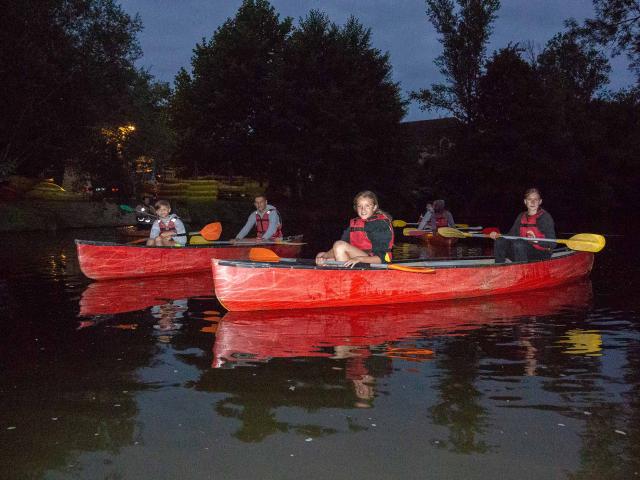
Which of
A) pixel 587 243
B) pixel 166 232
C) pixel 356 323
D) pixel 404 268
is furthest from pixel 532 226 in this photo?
pixel 166 232

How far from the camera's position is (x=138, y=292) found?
32.7 ft

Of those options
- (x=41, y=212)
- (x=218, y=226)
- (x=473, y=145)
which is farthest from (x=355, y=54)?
(x=218, y=226)

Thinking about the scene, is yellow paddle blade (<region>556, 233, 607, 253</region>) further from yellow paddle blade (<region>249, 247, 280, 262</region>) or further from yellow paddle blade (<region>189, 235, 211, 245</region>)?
yellow paddle blade (<region>189, 235, 211, 245</region>)

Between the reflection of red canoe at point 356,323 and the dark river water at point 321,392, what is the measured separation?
0.03 m

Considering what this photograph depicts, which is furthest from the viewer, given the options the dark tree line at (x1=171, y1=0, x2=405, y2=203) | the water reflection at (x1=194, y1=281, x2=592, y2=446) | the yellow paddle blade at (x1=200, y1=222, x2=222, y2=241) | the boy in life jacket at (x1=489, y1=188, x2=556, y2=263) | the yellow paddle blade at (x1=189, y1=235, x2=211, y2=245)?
the dark tree line at (x1=171, y1=0, x2=405, y2=203)

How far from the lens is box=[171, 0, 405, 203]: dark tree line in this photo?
1357 inches

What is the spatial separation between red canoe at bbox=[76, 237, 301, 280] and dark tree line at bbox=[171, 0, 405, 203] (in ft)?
74.3

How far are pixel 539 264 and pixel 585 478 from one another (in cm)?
696

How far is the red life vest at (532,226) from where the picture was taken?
404 inches

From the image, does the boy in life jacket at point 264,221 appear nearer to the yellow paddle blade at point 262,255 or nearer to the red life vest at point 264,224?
the red life vest at point 264,224

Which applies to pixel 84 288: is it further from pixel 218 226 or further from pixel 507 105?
pixel 507 105

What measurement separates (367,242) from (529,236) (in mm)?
3223

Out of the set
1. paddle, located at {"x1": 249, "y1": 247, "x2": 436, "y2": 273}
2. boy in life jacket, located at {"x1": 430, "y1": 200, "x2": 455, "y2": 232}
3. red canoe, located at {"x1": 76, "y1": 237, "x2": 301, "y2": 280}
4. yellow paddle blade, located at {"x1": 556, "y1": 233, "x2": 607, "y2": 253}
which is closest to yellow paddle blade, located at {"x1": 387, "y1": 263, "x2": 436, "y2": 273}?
paddle, located at {"x1": 249, "y1": 247, "x2": 436, "y2": 273}

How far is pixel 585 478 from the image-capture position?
11.3 feet
